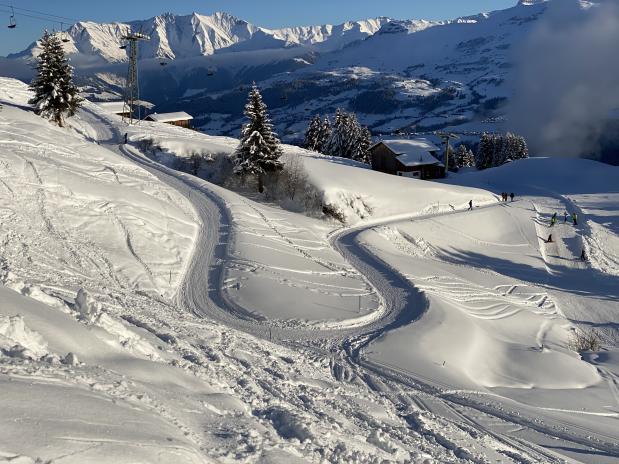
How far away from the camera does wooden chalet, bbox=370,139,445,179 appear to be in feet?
221

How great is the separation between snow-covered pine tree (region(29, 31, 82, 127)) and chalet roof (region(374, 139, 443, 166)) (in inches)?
1483

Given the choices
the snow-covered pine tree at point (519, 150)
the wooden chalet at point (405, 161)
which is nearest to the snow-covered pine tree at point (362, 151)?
the wooden chalet at point (405, 161)

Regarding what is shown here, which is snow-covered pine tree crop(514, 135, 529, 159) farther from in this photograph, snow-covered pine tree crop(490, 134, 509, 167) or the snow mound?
the snow mound

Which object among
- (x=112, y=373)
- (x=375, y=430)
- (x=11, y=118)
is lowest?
(x=375, y=430)

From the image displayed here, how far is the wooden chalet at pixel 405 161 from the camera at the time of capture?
6744cm

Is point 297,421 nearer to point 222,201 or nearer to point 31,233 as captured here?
point 31,233

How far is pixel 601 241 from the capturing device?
44.5 m

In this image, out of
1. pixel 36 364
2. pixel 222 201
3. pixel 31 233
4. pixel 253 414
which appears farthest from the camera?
pixel 222 201

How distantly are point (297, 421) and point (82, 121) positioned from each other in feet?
191

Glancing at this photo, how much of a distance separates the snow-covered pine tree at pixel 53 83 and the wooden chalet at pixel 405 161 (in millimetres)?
36576

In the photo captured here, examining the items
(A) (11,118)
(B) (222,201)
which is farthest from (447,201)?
(A) (11,118)

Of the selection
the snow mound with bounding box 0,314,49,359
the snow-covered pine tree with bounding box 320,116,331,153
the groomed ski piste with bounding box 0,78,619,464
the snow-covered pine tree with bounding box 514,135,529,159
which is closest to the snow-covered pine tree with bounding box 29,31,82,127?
the groomed ski piste with bounding box 0,78,619,464

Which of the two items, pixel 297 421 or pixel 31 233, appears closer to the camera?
pixel 297 421

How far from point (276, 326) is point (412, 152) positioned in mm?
54867
